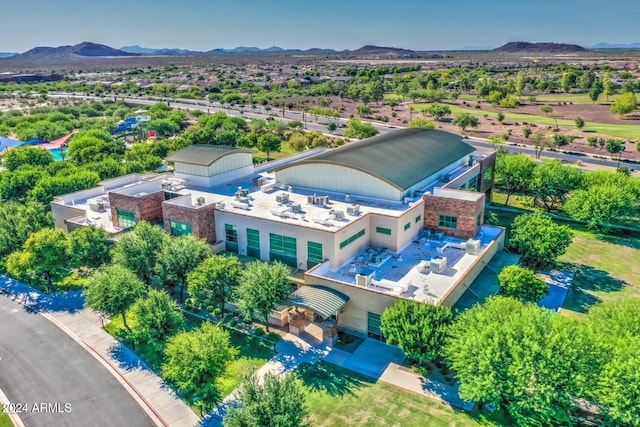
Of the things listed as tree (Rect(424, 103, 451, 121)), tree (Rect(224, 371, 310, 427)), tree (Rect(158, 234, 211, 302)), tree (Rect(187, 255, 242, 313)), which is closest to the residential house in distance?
tree (Rect(187, 255, 242, 313))

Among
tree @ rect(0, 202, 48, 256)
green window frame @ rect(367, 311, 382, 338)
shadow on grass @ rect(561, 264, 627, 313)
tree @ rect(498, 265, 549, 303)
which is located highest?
tree @ rect(0, 202, 48, 256)

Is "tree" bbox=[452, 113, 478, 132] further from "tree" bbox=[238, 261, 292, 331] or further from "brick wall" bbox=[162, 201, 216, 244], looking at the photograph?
"tree" bbox=[238, 261, 292, 331]

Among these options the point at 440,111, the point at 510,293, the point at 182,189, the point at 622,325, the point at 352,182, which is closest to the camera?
the point at 622,325

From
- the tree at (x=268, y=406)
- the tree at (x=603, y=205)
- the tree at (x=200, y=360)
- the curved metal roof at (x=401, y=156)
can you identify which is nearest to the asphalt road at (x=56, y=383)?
the tree at (x=200, y=360)

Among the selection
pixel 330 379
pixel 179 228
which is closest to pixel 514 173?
pixel 179 228

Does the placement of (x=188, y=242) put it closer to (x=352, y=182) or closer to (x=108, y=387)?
(x=108, y=387)

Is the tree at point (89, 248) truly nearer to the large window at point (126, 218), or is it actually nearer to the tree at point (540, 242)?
the large window at point (126, 218)

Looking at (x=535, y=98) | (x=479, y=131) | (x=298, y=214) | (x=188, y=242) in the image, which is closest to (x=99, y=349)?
(x=188, y=242)
